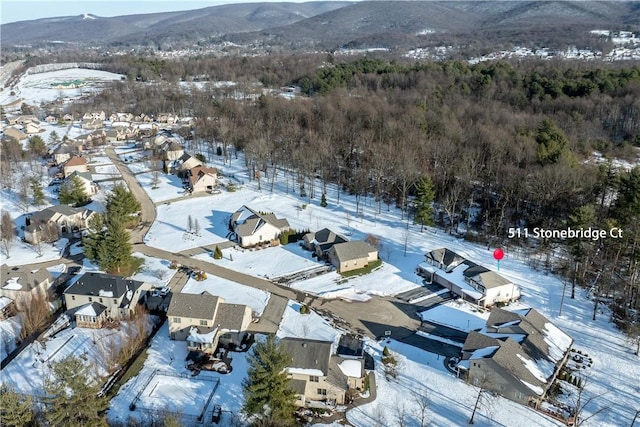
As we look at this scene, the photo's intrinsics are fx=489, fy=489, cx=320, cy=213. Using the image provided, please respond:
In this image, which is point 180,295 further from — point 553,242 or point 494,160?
point 494,160

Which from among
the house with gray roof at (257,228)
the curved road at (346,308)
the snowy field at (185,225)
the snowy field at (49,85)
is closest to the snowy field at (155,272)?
the curved road at (346,308)

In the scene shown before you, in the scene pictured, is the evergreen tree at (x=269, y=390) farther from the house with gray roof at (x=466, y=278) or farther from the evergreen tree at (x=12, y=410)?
the house with gray roof at (x=466, y=278)

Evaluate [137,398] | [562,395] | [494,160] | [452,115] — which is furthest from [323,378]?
[452,115]

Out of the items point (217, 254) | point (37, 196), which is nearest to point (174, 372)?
point (217, 254)

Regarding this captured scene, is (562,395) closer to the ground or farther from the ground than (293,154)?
closer to the ground

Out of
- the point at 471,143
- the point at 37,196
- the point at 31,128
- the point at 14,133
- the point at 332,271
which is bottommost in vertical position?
the point at 332,271

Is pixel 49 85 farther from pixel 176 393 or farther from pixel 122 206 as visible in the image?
pixel 176 393
